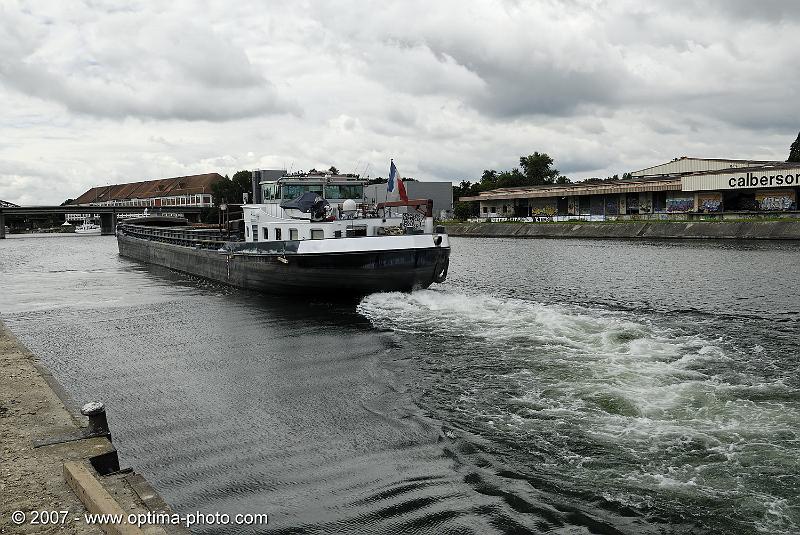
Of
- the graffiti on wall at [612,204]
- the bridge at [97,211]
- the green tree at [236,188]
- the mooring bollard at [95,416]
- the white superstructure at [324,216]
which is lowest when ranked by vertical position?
the mooring bollard at [95,416]

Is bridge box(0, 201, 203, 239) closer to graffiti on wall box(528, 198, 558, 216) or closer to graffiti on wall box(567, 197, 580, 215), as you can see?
graffiti on wall box(528, 198, 558, 216)

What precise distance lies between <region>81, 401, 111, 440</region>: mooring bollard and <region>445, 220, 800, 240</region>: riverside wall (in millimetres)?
56209

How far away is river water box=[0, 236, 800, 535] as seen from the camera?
25.7 ft

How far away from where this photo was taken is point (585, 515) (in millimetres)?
7492

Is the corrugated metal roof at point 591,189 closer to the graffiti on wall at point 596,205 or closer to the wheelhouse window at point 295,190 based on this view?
the graffiti on wall at point 596,205

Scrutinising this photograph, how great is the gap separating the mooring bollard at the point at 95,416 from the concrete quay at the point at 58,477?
9cm

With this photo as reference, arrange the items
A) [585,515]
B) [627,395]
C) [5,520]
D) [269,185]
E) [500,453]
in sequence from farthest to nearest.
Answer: [269,185] < [627,395] < [500,453] < [585,515] < [5,520]

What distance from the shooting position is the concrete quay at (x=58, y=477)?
19.2 feet

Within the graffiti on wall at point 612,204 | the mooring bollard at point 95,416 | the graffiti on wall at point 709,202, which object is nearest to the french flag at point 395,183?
the mooring bollard at point 95,416

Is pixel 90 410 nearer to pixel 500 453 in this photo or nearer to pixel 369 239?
pixel 500 453

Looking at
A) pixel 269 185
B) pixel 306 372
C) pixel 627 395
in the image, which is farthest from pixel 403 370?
pixel 269 185

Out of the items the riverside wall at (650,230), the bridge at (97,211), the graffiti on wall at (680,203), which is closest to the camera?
the riverside wall at (650,230)

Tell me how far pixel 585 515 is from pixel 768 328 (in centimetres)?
1322

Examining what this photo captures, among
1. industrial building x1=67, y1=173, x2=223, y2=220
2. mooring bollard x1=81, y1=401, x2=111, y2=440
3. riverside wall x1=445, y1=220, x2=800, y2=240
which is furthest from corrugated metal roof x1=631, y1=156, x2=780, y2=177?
industrial building x1=67, y1=173, x2=223, y2=220
